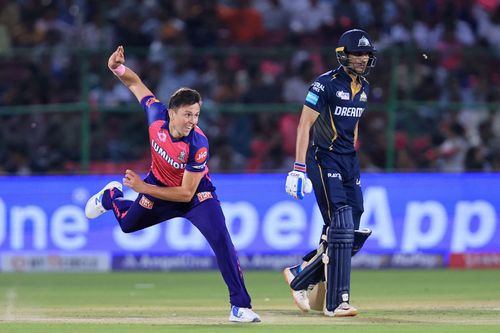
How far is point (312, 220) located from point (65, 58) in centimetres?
458

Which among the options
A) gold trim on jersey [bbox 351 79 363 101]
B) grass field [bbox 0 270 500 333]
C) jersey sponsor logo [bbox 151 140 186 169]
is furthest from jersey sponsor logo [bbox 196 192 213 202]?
gold trim on jersey [bbox 351 79 363 101]

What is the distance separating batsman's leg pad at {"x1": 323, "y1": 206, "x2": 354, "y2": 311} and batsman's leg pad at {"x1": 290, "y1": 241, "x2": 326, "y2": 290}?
16.1 inches

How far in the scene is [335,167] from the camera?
9836 mm

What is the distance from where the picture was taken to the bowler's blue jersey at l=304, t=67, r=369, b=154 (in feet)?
32.0

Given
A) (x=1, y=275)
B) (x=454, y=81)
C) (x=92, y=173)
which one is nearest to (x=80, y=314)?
(x=1, y=275)

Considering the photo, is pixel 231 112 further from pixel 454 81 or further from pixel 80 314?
pixel 80 314

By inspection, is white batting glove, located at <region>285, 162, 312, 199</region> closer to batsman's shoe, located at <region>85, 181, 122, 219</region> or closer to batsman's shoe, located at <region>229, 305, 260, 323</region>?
batsman's shoe, located at <region>229, 305, 260, 323</region>

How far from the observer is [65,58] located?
16.9 m

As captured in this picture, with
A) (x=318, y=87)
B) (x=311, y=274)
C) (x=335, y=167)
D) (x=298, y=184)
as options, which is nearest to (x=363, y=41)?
(x=318, y=87)

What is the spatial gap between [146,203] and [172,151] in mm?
643

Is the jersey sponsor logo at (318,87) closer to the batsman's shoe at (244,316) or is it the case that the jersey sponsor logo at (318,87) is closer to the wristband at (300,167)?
the wristband at (300,167)

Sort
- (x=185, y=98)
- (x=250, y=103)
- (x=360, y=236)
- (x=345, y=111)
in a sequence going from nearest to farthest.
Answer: (x=185, y=98) → (x=345, y=111) → (x=360, y=236) → (x=250, y=103)

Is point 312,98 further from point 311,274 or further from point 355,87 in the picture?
point 311,274

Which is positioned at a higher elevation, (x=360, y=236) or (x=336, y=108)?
(x=336, y=108)
